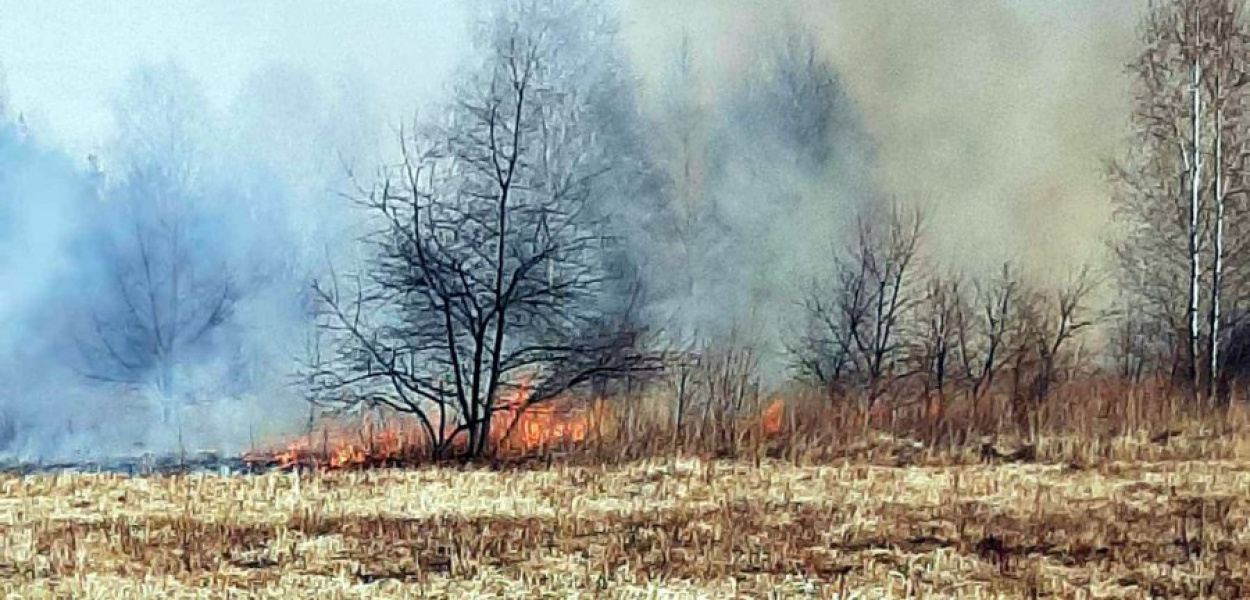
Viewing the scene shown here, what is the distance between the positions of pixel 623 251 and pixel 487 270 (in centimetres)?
66

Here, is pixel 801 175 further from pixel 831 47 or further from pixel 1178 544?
pixel 1178 544

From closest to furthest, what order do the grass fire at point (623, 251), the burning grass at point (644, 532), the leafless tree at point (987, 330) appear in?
the burning grass at point (644, 532)
the grass fire at point (623, 251)
the leafless tree at point (987, 330)

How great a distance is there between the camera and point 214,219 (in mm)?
5840

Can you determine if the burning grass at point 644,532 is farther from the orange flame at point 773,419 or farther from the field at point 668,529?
the orange flame at point 773,419

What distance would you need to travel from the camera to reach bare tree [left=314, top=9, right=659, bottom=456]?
603cm

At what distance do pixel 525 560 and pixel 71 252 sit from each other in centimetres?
289

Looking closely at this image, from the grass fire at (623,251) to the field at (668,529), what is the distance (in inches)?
2.4

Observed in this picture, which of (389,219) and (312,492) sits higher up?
(389,219)

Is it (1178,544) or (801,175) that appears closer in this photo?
(1178,544)

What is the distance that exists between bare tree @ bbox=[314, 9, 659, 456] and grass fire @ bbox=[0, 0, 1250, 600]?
2 cm

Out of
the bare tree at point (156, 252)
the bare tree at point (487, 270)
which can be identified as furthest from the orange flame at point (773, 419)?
the bare tree at point (156, 252)

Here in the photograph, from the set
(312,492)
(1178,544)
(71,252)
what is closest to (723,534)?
(1178,544)

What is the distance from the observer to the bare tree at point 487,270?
603 cm

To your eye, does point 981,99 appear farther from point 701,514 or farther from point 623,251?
point 701,514
